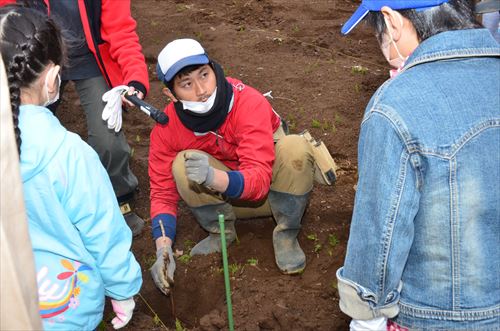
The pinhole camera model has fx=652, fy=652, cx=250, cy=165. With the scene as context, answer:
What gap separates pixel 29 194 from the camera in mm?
2039

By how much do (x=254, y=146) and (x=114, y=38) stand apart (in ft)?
3.40

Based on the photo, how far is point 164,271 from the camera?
10.7 ft

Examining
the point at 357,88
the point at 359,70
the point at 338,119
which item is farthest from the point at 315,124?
the point at 359,70

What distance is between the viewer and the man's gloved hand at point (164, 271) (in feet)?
10.7

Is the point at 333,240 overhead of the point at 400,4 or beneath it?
beneath

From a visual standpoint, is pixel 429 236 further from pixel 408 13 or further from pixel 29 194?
pixel 29 194

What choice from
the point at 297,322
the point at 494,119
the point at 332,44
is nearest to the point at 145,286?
the point at 297,322

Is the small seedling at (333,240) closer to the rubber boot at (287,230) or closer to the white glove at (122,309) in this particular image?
the rubber boot at (287,230)

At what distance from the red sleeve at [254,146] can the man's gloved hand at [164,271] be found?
21.8 inches

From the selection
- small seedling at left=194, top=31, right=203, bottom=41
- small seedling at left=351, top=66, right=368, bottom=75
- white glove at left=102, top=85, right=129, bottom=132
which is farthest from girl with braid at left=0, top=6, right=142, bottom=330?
small seedling at left=194, top=31, right=203, bottom=41

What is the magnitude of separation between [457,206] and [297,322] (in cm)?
149

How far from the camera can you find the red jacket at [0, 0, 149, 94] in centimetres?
346

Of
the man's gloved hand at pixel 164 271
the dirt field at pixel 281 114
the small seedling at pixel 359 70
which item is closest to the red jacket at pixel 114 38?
the man's gloved hand at pixel 164 271

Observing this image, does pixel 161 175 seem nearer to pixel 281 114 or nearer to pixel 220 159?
pixel 220 159
